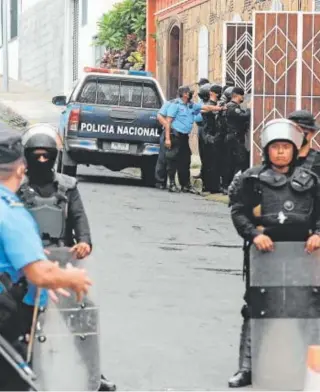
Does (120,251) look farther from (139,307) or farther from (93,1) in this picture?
(93,1)

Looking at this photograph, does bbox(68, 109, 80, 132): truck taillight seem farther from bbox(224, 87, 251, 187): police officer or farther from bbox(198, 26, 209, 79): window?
bbox(198, 26, 209, 79): window

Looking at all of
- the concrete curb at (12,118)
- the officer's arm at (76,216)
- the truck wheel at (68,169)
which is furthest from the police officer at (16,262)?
the concrete curb at (12,118)

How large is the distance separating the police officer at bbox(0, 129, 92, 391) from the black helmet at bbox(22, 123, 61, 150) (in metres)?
1.76

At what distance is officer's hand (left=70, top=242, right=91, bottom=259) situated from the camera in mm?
7879

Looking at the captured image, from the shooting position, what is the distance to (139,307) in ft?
36.6

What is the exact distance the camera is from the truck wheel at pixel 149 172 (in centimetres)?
2222

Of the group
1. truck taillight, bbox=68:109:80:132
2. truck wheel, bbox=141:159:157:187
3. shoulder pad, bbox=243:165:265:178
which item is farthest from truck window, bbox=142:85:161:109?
shoulder pad, bbox=243:165:265:178

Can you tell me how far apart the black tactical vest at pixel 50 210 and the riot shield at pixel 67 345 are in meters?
0.16

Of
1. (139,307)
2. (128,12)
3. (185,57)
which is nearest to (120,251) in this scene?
(139,307)

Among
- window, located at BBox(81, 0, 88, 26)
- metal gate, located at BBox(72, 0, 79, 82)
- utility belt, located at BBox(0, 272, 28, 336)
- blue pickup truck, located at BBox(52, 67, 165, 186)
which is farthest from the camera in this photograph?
metal gate, located at BBox(72, 0, 79, 82)

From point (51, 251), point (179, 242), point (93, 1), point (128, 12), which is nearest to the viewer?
point (51, 251)

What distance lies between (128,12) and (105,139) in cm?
1553

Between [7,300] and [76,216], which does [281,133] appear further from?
[7,300]

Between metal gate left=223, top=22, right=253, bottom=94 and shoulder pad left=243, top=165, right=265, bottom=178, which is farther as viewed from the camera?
metal gate left=223, top=22, right=253, bottom=94
